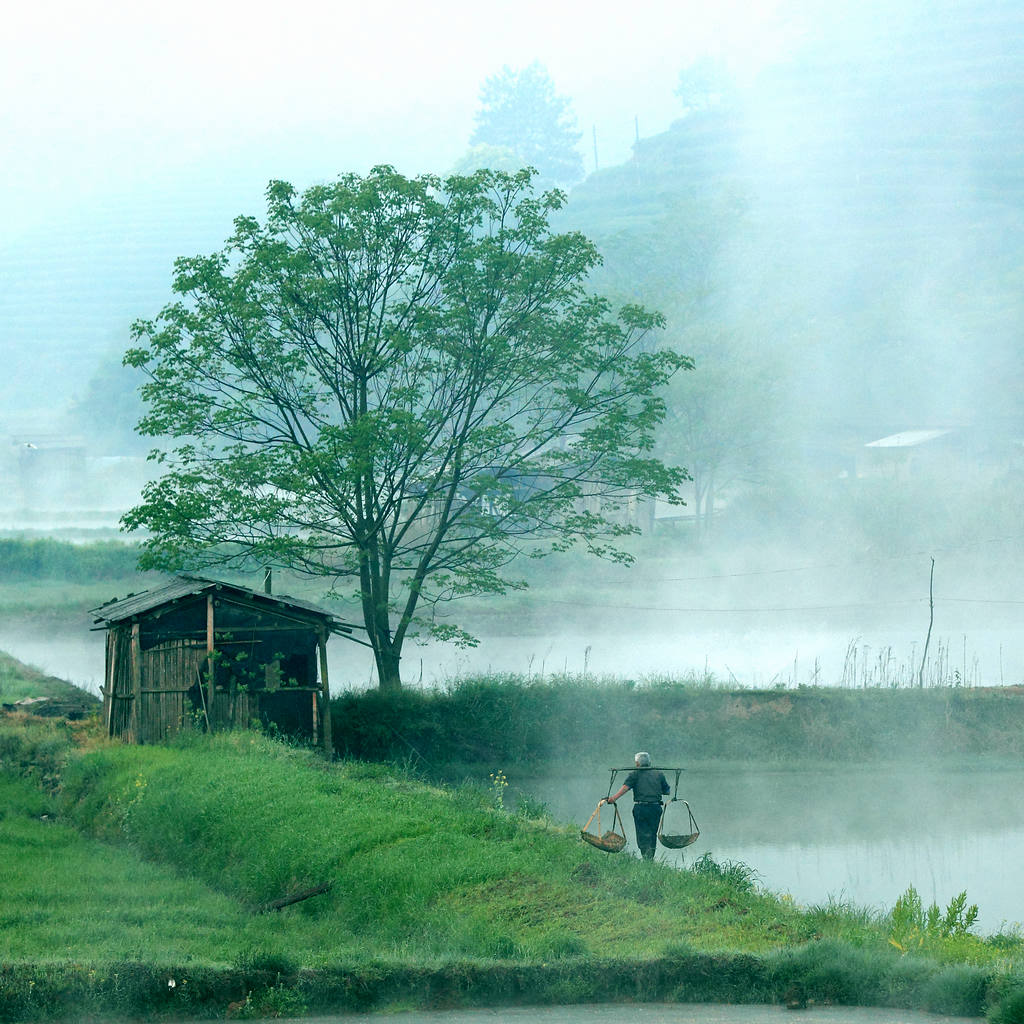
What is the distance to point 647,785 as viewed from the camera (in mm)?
16891

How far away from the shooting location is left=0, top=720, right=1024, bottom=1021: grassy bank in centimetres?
1062

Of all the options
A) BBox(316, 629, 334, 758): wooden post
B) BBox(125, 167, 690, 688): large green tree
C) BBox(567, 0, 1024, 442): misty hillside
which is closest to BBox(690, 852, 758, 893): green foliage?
BBox(316, 629, 334, 758): wooden post

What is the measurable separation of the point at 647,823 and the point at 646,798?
385 millimetres

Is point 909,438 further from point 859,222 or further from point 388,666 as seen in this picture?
point 859,222

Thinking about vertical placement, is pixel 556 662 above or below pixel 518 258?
below

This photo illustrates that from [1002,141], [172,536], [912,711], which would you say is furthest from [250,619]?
[1002,141]

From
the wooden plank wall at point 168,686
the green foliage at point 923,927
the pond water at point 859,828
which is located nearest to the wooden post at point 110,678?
the wooden plank wall at point 168,686

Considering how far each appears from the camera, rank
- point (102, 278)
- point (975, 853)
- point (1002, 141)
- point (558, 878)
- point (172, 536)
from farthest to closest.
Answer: point (102, 278)
point (1002, 141)
point (172, 536)
point (975, 853)
point (558, 878)

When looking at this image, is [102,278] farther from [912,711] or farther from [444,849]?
[444,849]

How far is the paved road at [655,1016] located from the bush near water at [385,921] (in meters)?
0.17

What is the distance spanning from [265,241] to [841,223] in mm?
97268

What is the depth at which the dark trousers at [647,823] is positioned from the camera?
1684 cm

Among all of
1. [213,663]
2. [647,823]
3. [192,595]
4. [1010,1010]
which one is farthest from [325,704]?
[1010,1010]

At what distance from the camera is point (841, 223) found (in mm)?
116375
